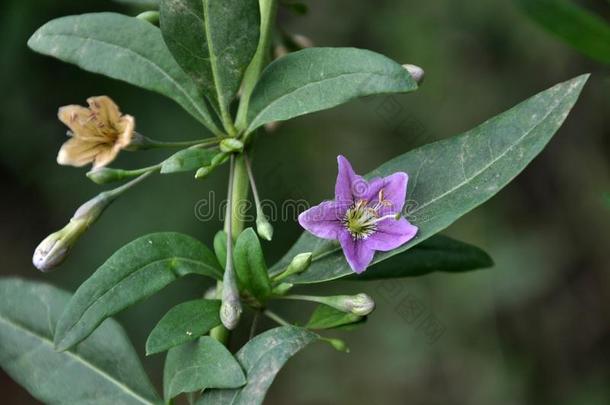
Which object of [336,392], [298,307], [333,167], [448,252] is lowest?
[336,392]

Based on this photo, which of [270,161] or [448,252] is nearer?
[448,252]

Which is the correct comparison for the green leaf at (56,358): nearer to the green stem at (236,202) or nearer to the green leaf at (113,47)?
the green stem at (236,202)

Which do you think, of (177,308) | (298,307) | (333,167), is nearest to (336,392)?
(298,307)

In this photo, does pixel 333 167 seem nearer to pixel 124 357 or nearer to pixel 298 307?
pixel 298 307

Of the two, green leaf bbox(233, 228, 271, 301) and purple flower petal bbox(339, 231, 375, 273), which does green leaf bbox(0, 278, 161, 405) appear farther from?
purple flower petal bbox(339, 231, 375, 273)

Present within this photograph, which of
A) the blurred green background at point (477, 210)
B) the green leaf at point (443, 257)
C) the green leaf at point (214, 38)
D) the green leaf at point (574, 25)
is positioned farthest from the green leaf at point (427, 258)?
the blurred green background at point (477, 210)
